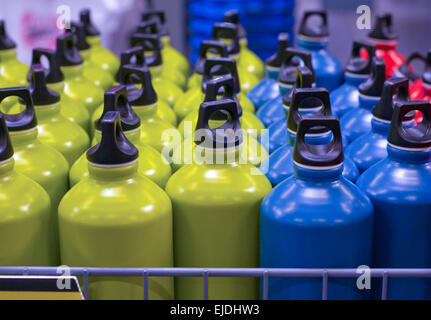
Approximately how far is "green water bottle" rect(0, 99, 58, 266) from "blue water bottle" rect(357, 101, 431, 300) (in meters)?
0.55

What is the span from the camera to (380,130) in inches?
50.9

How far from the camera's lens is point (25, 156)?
119cm

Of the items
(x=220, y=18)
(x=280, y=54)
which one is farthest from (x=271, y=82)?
(x=220, y=18)

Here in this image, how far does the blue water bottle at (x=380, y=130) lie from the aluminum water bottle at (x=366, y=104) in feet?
0.37

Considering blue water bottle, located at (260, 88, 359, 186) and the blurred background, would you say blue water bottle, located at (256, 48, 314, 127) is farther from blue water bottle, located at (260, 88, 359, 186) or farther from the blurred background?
the blurred background

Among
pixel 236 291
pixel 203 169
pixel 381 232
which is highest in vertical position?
pixel 203 169

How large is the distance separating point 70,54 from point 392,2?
6.78 ft

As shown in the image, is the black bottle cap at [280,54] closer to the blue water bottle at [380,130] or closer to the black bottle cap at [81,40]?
the blue water bottle at [380,130]

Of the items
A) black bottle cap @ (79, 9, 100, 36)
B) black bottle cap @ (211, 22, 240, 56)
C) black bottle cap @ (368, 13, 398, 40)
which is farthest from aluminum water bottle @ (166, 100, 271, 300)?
black bottle cap @ (79, 9, 100, 36)

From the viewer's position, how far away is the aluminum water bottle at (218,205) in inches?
43.1

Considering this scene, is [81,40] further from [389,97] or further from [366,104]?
[389,97]

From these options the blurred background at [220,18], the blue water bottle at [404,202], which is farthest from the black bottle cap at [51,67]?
the blurred background at [220,18]
